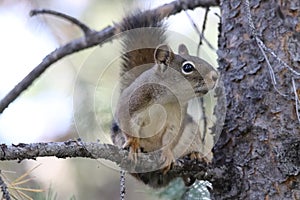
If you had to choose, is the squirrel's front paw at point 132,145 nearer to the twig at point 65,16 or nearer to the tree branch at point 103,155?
the tree branch at point 103,155

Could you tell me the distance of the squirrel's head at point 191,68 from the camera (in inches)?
51.2

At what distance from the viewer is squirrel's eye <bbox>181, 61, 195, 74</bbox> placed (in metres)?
1.33

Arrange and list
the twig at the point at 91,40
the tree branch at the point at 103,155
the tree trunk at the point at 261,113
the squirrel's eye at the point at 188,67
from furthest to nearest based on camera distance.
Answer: the twig at the point at 91,40
the squirrel's eye at the point at 188,67
the tree trunk at the point at 261,113
the tree branch at the point at 103,155

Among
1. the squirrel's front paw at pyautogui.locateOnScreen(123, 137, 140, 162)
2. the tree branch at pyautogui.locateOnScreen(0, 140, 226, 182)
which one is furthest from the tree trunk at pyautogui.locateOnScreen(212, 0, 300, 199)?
the squirrel's front paw at pyautogui.locateOnScreen(123, 137, 140, 162)

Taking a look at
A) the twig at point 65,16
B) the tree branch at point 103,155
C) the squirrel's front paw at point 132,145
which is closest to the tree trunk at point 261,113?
the tree branch at point 103,155

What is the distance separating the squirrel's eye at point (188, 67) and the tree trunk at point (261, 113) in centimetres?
10

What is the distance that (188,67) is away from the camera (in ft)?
4.39

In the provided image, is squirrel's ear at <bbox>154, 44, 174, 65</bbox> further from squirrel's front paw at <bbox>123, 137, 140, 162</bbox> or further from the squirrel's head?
squirrel's front paw at <bbox>123, 137, 140, 162</bbox>

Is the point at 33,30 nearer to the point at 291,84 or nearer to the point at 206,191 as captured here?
the point at 206,191

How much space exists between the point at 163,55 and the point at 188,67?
2.7 inches

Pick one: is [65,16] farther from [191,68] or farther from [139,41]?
[191,68]

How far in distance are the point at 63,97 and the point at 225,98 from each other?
917 mm

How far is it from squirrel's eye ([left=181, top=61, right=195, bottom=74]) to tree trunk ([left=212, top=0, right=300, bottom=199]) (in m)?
0.10

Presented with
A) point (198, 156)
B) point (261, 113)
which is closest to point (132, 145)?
point (198, 156)
